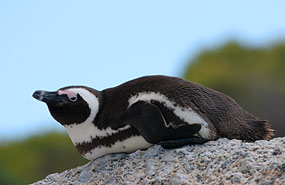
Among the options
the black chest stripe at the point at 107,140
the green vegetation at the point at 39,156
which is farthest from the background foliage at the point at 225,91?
the black chest stripe at the point at 107,140

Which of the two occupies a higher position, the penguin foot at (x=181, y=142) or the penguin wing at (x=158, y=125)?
the penguin wing at (x=158, y=125)

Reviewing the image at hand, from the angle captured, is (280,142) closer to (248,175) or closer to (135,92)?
(248,175)

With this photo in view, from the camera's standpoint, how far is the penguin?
4809 millimetres

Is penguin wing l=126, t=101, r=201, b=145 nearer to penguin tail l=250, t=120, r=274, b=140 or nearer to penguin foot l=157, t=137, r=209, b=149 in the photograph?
penguin foot l=157, t=137, r=209, b=149

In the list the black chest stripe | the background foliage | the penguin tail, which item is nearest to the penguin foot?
the black chest stripe

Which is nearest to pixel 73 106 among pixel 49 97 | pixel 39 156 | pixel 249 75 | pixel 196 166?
pixel 49 97

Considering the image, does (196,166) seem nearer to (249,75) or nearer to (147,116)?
(147,116)

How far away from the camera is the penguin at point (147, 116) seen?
4809 mm

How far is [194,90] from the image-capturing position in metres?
4.95

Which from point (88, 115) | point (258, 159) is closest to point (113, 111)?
point (88, 115)

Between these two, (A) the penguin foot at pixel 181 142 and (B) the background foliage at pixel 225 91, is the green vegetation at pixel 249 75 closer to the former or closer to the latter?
(B) the background foliage at pixel 225 91

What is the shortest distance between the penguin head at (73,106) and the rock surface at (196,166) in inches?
12.8

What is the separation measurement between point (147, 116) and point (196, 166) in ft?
1.61

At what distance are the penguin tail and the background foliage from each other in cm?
1357
